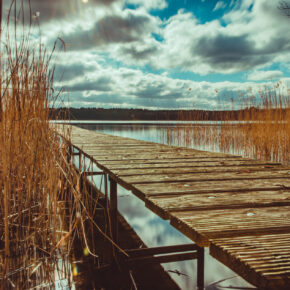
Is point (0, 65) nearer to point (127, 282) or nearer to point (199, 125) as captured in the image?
point (127, 282)

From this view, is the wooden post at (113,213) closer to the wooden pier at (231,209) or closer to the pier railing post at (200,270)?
the wooden pier at (231,209)

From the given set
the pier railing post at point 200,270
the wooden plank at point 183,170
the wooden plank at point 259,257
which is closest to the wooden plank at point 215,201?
the wooden plank at point 259,257

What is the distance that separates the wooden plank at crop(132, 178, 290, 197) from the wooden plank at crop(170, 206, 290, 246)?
23 centimetres

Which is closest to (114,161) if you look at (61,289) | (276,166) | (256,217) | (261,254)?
(61,289)

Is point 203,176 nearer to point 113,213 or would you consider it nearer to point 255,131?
point 113,213

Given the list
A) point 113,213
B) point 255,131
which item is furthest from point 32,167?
point 255,131

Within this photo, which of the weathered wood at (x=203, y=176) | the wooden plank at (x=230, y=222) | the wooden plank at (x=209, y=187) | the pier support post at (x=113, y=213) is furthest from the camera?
the pier support post at (x=113, y=213)

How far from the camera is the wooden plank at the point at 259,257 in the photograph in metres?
0.42

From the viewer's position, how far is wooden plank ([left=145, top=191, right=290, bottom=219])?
2.66ft

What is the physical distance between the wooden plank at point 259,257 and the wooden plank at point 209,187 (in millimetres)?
435

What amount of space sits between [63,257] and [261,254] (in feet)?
3.90

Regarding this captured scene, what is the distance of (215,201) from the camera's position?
2.88 feet

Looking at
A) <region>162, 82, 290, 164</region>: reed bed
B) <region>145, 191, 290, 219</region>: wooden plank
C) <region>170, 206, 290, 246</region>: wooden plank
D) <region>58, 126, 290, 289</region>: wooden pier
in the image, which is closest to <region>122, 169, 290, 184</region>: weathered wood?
<region>58, 126, 290, 289</region>: wooden pier

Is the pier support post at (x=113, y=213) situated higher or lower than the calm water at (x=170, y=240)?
higher
